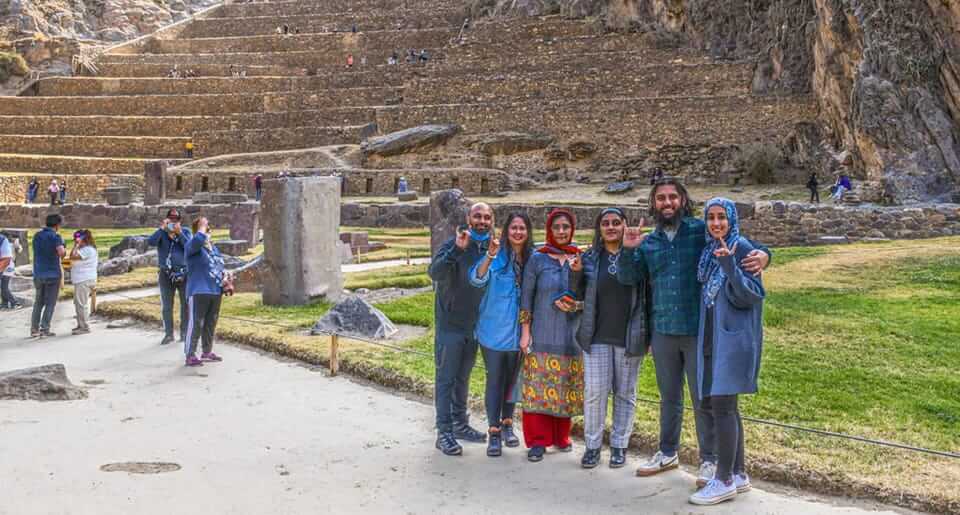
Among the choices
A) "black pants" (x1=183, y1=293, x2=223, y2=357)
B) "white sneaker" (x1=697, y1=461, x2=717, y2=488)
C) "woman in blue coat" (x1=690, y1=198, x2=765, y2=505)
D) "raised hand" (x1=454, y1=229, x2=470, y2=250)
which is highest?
"raised hand" (x1=454, y1=229, x2=470, y2=250)

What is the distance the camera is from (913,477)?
6.70 metres

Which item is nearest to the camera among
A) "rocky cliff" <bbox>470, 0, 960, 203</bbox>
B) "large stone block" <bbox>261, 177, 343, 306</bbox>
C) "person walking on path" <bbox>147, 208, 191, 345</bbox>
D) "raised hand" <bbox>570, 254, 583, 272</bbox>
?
"raised hand" <bbox>570, 254, 583, 272</bbox>

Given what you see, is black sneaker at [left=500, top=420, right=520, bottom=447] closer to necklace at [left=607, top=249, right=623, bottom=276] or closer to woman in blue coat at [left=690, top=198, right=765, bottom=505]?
necklace at [left=607, top=249, right=623, bottom=276]

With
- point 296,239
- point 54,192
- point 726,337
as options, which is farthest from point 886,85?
point 54,192

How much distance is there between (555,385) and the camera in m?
7.29

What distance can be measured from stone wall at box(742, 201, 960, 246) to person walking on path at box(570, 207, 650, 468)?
689 inches

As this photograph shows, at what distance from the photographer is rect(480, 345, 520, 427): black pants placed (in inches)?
299

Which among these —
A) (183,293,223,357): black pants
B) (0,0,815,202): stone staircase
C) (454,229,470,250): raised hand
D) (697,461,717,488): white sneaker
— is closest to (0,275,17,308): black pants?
(183,293,223,357): black pants

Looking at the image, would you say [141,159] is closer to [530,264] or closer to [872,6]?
[872,6]

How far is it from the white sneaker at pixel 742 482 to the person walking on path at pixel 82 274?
10.3 metres

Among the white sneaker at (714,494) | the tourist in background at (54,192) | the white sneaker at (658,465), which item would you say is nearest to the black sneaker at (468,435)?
the white sneaker at (658,465)

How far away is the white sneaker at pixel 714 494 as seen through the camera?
6320 millimetres

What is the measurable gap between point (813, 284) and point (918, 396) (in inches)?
259

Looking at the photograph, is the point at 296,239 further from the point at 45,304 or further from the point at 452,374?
the point at 452,374
